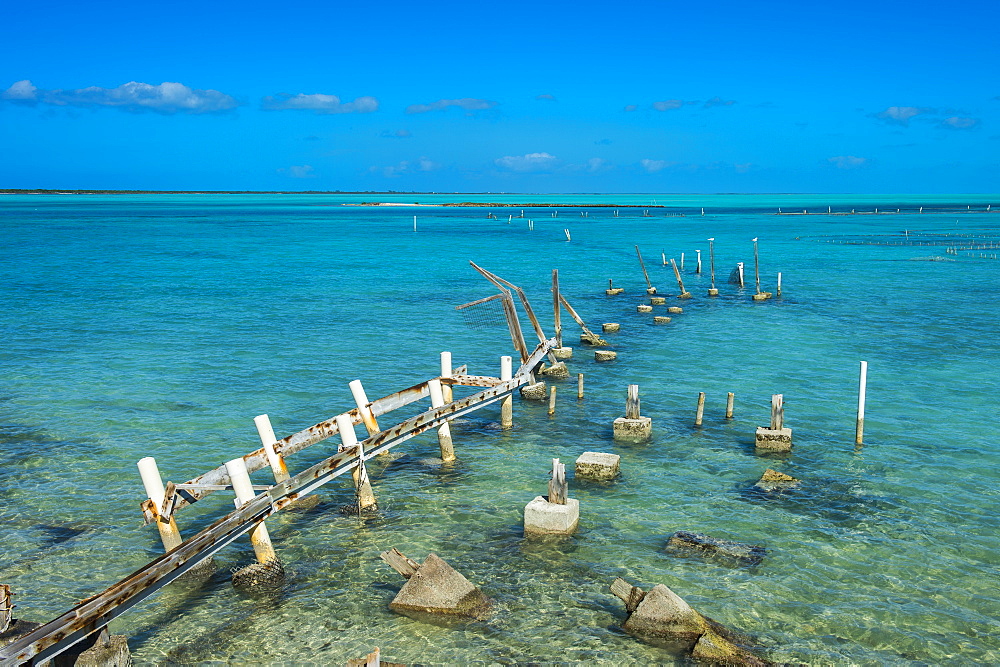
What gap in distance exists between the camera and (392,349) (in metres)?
30.9

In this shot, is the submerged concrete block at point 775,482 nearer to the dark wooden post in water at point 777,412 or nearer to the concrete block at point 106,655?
the dark wooden post in water at point 777,412

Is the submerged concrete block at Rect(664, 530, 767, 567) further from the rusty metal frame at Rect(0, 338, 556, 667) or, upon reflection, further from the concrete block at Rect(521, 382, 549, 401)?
the concrete block at Rect(521, 382, 549, 401)

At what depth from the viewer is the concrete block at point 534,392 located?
23078 millimetres

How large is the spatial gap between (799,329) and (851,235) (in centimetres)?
7435

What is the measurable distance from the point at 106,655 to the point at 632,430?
13202mm

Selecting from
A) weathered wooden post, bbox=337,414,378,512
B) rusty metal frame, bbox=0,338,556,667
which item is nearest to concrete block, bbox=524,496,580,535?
rusty metal frame, bbox=0,338,556,667

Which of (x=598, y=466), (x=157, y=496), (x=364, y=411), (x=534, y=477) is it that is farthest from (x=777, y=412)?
(x=157, y=496)

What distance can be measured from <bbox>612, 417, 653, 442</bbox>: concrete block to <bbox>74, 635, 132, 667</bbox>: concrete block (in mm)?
12829

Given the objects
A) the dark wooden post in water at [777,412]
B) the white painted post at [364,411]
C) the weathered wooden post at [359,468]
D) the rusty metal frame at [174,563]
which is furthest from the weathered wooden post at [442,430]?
the dark wooden post in water at [777,412]

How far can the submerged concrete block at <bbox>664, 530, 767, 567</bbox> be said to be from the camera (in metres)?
13.4

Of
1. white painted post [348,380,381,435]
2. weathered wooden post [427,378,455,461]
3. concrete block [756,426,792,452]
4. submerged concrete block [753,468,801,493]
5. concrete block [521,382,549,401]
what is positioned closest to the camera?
white painted post [348,380,381,435]

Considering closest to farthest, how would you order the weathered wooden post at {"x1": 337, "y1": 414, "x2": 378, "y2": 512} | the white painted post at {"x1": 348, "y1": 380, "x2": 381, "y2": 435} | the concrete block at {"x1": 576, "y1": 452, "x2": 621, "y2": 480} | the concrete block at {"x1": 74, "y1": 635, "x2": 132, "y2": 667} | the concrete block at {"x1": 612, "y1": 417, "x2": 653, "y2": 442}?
the concrete block at {"x1": 74, "y1": 635, "x2": 132, "y2": 667} → the weathered wooden post at {"x1": 337, "y1": 414, "x2": 378, "y2": 512} → the white painted post at {"x1": 348, "y1": 380, "x2": 381, "y2": 435} → the concrete block at {"x1": 576, "y1": 452, "x2": 621, "y2": 480} → the concrete block at {"x1": 612, "y1": 417, "x2": 653, "y2": 442}

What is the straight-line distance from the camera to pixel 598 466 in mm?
16797

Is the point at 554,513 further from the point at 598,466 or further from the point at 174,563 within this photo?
the point at 174,563
